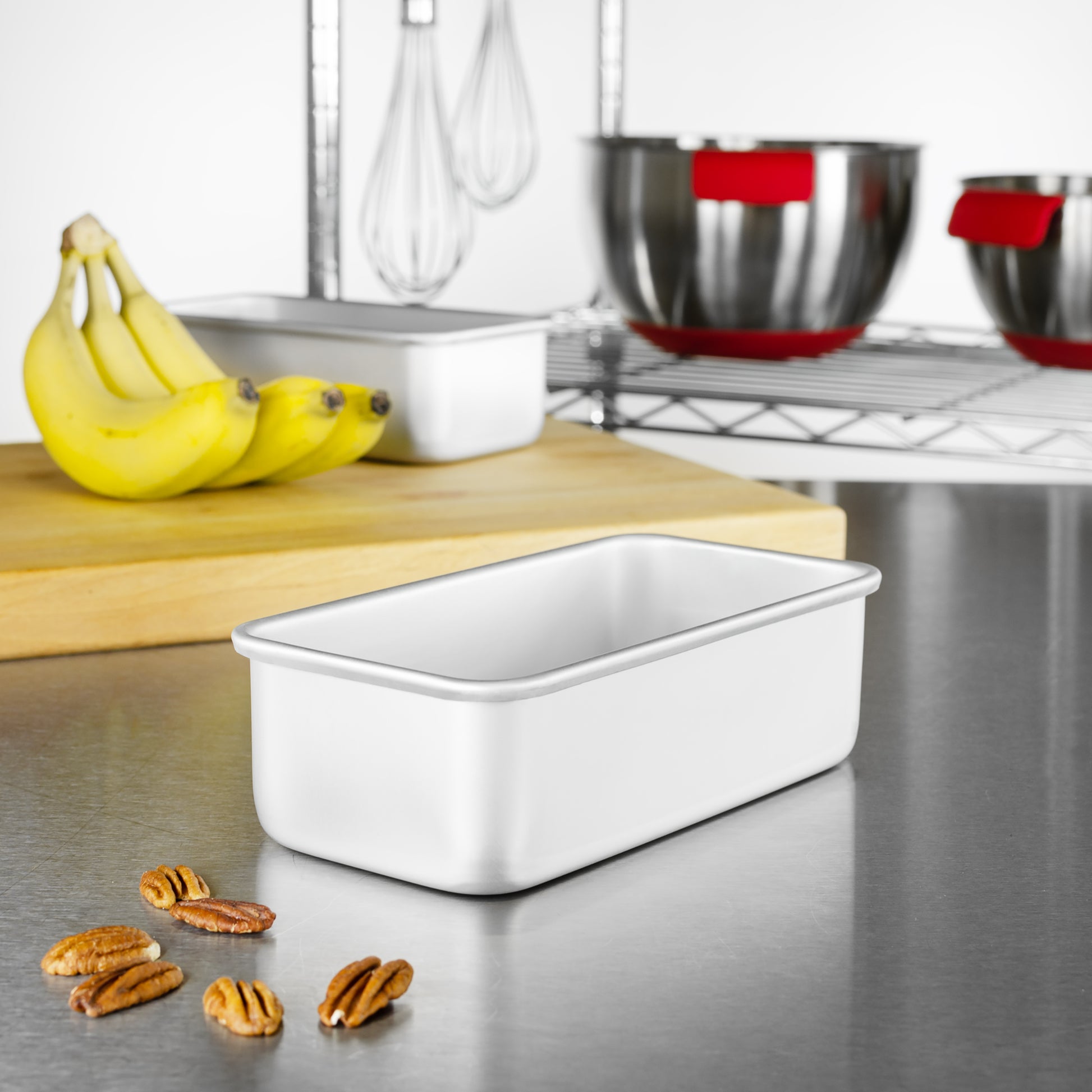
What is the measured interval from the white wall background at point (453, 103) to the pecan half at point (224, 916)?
153 cm

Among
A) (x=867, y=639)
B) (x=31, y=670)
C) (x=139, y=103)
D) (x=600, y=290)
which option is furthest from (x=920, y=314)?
(x=31, y=670)

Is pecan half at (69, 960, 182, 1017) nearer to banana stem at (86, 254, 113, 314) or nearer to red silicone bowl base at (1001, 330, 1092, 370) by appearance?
banana stem at (86, 254, 113, 314)

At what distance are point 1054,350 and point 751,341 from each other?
202 millimetres

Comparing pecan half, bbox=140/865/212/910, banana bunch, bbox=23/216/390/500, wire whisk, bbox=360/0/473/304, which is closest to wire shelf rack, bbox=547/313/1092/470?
wire whisk, bbox=360/0/473/304

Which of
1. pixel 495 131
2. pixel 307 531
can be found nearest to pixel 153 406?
pixel 307 531

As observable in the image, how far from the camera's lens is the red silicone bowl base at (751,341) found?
1104mm

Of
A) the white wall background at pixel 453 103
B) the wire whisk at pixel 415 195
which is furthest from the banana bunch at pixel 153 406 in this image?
the white wall background at pixel 453 103

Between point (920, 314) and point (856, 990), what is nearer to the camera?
point (856, 990)

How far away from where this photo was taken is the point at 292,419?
0.95 m

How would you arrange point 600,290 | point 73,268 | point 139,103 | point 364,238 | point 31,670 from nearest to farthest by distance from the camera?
point 31,670 < point 73,268 < point 364,238 < point 600,290 < point 139,103

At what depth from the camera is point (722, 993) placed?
0.46 m

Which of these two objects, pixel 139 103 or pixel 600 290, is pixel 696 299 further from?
pixel 139 103

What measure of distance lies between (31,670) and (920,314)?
166 centimetres

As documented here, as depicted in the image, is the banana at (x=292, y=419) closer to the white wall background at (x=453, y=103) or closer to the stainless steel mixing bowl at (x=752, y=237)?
the stainless steel mixing bowl at (x=752, y=237)
